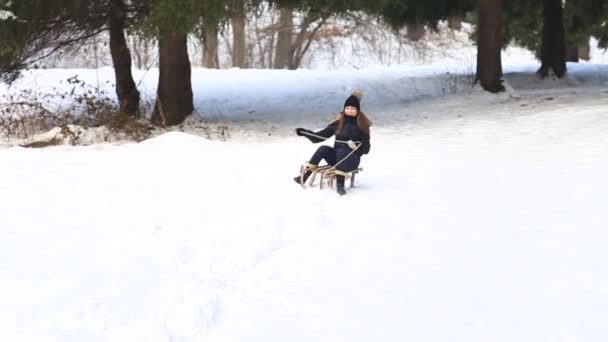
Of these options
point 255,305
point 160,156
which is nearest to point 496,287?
point 255,305

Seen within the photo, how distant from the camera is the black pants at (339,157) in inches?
280

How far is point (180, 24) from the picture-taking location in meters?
9.25

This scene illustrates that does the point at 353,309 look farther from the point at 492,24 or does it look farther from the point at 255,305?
the point at 492,24

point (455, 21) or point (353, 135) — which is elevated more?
point (455, 21)

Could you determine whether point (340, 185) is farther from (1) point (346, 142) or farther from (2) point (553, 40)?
(2) point (553, 40)

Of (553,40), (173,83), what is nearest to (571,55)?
(553,40)

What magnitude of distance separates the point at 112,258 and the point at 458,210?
3005mm

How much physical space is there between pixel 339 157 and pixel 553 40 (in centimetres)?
1136

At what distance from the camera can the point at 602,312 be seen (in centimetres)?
423

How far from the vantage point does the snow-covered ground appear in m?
4.13

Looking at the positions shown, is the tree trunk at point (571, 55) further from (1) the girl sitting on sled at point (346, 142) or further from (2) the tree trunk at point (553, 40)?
(1) the girl sitting on sled at point (346, 142)

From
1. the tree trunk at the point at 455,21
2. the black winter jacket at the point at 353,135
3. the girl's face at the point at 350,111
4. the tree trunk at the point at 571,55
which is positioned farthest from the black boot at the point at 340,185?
the tree trunk at the point at 571,55

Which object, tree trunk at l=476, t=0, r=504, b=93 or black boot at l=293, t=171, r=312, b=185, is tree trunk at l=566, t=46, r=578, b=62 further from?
black boot at l=293, t=171, r=312, b=185

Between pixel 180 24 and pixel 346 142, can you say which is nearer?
pixel 346 142
